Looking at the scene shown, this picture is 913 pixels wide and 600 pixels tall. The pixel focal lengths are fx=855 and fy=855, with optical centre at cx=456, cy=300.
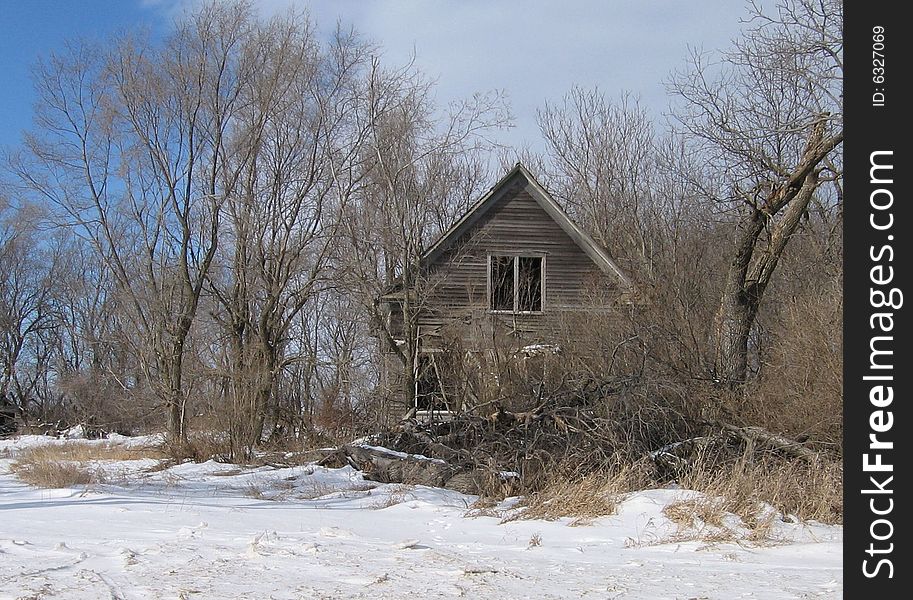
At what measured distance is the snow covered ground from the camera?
19.6 feet

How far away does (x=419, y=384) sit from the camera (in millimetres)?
21609

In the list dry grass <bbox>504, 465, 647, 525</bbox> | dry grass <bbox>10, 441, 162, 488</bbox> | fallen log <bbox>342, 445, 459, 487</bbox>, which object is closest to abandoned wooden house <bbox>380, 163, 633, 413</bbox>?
fallen log <bbox>342, 445, 459, 487</bbox>

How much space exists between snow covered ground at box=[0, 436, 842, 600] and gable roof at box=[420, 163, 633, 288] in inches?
457

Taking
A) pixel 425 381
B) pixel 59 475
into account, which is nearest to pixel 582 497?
pixel 59 475

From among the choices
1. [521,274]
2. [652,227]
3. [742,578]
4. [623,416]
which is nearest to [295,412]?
[521,274]

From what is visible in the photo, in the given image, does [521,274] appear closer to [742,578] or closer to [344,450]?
[344,450]

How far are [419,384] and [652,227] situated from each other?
49.9 ft

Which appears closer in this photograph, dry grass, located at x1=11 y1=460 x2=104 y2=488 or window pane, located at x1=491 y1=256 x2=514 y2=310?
dry grass, located at x1=11 y1=460 x2=104 y2=488

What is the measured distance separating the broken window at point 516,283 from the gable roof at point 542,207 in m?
1.17

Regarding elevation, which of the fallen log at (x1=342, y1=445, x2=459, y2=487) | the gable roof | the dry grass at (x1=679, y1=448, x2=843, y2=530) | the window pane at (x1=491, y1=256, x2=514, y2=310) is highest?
the gable roof

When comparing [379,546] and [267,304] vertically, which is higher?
[267,304]

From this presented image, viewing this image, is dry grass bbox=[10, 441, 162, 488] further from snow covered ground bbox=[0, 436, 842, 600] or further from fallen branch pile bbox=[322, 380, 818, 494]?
fallen branch pile bbox=[322, 380, 818, 494]

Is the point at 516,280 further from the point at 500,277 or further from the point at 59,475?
the point at 59,475

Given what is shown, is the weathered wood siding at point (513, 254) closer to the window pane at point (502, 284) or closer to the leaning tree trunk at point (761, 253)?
the window pane at point (502, 284)
